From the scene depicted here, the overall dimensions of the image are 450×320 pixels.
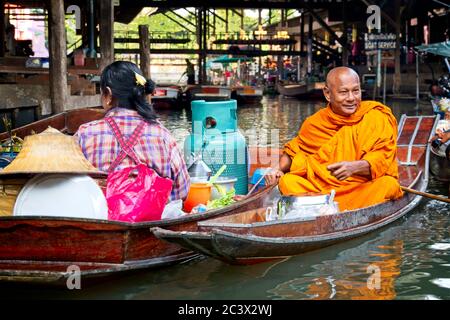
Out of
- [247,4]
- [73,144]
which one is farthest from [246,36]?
[73,144]

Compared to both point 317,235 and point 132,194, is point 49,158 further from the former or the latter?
point 317,235

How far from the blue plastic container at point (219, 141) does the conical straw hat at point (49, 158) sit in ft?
7.93

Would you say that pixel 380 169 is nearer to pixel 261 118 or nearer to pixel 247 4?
pixel 261 118

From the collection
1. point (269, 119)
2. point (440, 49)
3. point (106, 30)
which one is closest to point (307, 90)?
point (269, 119)

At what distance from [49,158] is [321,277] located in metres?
1.98

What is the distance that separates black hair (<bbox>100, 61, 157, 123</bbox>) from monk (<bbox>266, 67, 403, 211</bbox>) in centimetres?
168

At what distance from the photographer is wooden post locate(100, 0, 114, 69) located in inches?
487

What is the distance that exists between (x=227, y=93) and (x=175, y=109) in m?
1.70

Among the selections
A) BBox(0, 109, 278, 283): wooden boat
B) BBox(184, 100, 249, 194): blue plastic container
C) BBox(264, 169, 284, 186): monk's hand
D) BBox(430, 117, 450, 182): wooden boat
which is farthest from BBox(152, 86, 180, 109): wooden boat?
BBox(0, 109, 278, 283): wooden boat

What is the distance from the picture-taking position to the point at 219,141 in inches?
264

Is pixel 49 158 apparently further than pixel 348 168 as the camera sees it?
No

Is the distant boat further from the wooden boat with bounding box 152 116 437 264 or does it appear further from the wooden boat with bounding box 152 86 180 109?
the wooden boat with bounding box 152 116 437 264

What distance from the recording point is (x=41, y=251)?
14.0 ft

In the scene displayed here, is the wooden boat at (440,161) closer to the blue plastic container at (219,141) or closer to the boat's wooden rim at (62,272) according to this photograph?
the blue plastic container at (219,141)
